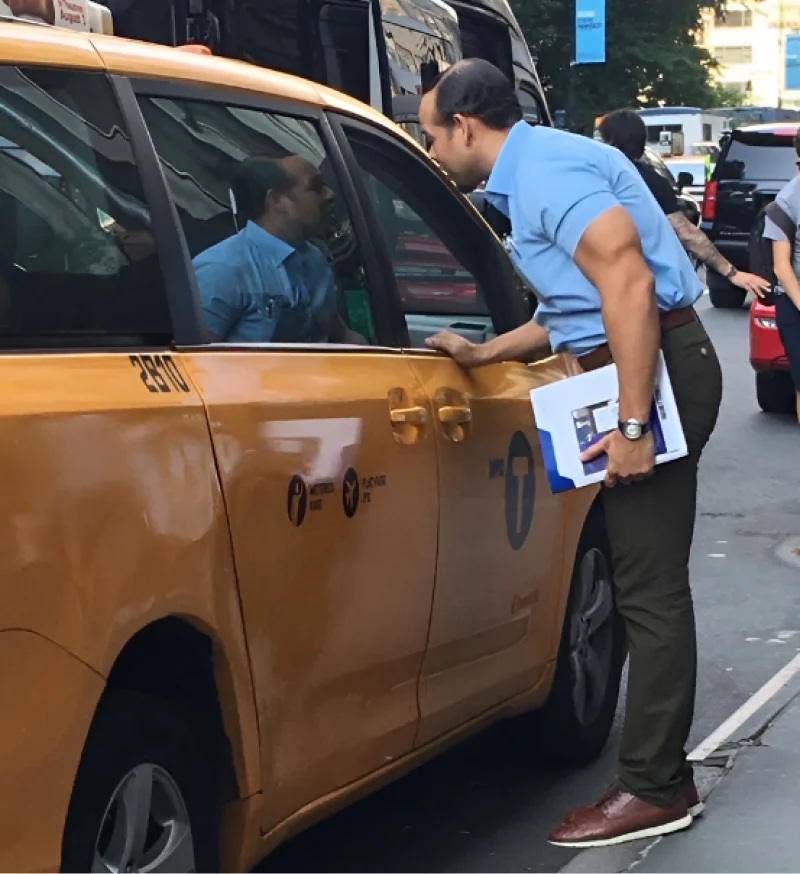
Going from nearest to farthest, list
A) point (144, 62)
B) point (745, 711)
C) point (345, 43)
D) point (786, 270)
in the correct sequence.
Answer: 1. point (144, 62)
2. point (745, 711)
3. point (786, 270)
4. point (345, 43)

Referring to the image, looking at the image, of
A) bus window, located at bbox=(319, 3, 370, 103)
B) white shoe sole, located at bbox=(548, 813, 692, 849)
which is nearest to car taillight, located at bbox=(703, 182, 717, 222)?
bus window, located at bbox=(319, 3, 370, 103)

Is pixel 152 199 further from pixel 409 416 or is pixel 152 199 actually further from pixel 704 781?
pixel 704 781

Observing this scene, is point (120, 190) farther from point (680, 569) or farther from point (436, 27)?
point (436, 27)

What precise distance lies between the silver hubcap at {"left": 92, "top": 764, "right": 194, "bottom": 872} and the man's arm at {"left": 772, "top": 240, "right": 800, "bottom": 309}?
5.25 metres

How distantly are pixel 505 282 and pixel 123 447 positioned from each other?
6.67ft

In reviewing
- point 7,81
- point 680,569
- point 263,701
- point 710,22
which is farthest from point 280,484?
point 710,22

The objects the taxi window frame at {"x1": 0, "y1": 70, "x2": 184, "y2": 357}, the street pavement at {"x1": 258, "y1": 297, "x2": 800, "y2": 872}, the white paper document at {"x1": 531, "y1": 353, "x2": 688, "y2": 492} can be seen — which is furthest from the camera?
the street pavement at {"x1": 258, "y1": 297, "x2": 800, "y2": 872}

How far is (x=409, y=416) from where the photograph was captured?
147 inches

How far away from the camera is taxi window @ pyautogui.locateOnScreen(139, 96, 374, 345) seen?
3.32 meters

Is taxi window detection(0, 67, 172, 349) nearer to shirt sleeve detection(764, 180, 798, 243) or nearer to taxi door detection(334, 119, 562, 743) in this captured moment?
taxi door detection(334, 119, 562, 743)

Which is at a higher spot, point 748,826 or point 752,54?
point 748,826

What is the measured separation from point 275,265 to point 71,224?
2.49ft

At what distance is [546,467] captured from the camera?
410 centimetres

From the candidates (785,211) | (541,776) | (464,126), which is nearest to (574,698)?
(541,776)
